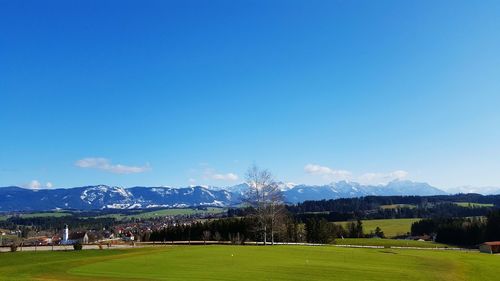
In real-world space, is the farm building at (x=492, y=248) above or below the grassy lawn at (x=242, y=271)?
below

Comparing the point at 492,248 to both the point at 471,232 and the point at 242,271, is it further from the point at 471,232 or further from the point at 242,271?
the point at 242,271

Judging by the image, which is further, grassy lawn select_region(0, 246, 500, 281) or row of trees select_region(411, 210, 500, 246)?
row of trees select_region(411, 210, 500, 246)

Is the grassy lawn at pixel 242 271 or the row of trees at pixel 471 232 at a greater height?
the grassy lawn at pixel 242 271

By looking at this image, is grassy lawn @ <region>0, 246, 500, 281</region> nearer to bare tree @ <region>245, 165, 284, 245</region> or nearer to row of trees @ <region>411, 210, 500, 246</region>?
bare tree @ <region>245, 165, 284, 245</region>

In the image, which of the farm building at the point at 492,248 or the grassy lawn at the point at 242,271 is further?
the farm building at the point at 492,248

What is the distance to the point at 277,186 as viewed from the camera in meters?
86.4

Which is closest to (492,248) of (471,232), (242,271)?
(471,232)

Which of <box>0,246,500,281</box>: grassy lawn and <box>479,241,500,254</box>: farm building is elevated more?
<box>0,246,500,281</box>: grassy lawn

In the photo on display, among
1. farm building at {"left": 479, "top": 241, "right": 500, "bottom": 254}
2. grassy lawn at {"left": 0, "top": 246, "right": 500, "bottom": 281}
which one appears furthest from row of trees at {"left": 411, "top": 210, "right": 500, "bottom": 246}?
grassy lawn at {"left": 0, "top": 246, "right": 500, "bottom": 281}

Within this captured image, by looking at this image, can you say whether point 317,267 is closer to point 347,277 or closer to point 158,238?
point 347,277

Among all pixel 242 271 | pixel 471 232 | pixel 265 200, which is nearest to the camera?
pixel 242 271

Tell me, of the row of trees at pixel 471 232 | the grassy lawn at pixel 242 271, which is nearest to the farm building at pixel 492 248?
the row of trees at pixel 471 232

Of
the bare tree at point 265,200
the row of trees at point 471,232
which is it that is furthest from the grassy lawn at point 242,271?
the row of trees at point 471,232

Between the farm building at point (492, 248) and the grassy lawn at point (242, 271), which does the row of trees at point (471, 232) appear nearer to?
the farm building at point (492, 248)
